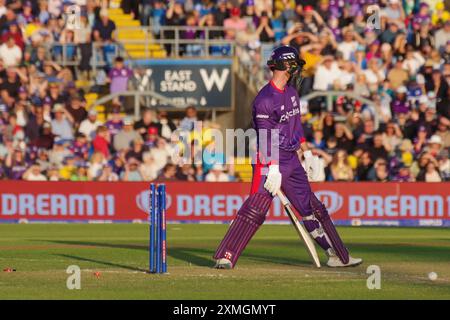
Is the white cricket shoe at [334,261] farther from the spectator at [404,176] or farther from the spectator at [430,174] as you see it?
the spectator at [404,176]

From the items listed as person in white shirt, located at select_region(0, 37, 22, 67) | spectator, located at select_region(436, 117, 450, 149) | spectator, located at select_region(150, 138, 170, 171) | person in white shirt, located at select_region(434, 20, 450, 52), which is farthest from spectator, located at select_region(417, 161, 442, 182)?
person in white shirt, located at select_region(0, 37, 22, 67)

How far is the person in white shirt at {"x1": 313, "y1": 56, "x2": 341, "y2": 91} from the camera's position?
98.7ft

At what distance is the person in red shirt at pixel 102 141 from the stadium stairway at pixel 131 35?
342 centimetres

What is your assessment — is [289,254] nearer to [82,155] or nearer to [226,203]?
[226,203]

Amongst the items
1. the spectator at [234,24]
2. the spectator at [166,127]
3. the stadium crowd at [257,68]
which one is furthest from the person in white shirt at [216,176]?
the spectator at [234,24]

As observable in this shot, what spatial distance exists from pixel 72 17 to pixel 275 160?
59.7ft

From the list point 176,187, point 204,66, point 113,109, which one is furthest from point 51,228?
point 204,66

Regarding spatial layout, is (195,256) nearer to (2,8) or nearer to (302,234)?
(302,234)

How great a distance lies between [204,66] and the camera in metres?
31.0

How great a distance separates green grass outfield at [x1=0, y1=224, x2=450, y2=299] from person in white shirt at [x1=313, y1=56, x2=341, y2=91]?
24.3ft

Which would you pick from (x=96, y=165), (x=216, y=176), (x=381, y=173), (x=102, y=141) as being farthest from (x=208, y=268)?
(x=102, y=141)

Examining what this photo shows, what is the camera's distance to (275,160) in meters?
14.5

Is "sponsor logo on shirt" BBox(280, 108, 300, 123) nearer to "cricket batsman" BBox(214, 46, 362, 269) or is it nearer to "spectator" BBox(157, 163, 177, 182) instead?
"cricket batsman" BBox(214, 46, 362, 269)

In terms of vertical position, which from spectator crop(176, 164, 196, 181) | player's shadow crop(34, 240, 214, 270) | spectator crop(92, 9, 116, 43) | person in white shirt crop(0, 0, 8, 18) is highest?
person in white shirt crop(0, 0, 8, 18)
